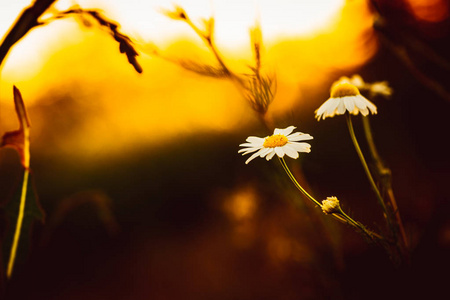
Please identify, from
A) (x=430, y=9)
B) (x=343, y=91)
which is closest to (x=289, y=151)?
(x=343, y=91)

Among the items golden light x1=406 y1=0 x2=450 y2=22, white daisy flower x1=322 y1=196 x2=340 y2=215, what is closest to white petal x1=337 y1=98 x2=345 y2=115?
white daisy flower x1=322 y1=196 x2=340 y2=215

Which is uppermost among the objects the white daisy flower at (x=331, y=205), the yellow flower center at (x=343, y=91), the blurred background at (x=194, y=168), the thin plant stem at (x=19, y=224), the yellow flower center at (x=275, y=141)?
the thin plant stem at (x=19, y=224)

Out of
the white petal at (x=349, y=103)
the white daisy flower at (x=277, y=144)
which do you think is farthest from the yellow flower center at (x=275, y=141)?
the white petal at (x=349, y=103)

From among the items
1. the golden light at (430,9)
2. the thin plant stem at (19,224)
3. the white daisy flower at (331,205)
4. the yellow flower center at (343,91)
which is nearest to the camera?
the thin plant stem at (19,224)

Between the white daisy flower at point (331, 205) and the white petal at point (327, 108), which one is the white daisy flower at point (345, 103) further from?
the white daisy flower at point (331, 205)

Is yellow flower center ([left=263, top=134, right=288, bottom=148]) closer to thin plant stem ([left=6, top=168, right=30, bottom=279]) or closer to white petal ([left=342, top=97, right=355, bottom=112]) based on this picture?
white petal ([left=342, top=97, right=355, bottom=112])

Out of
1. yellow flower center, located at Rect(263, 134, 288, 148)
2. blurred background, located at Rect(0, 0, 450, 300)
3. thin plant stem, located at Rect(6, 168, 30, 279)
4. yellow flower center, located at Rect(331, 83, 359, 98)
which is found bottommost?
blurred background, located at Rect(0, 0, 450, 300)
